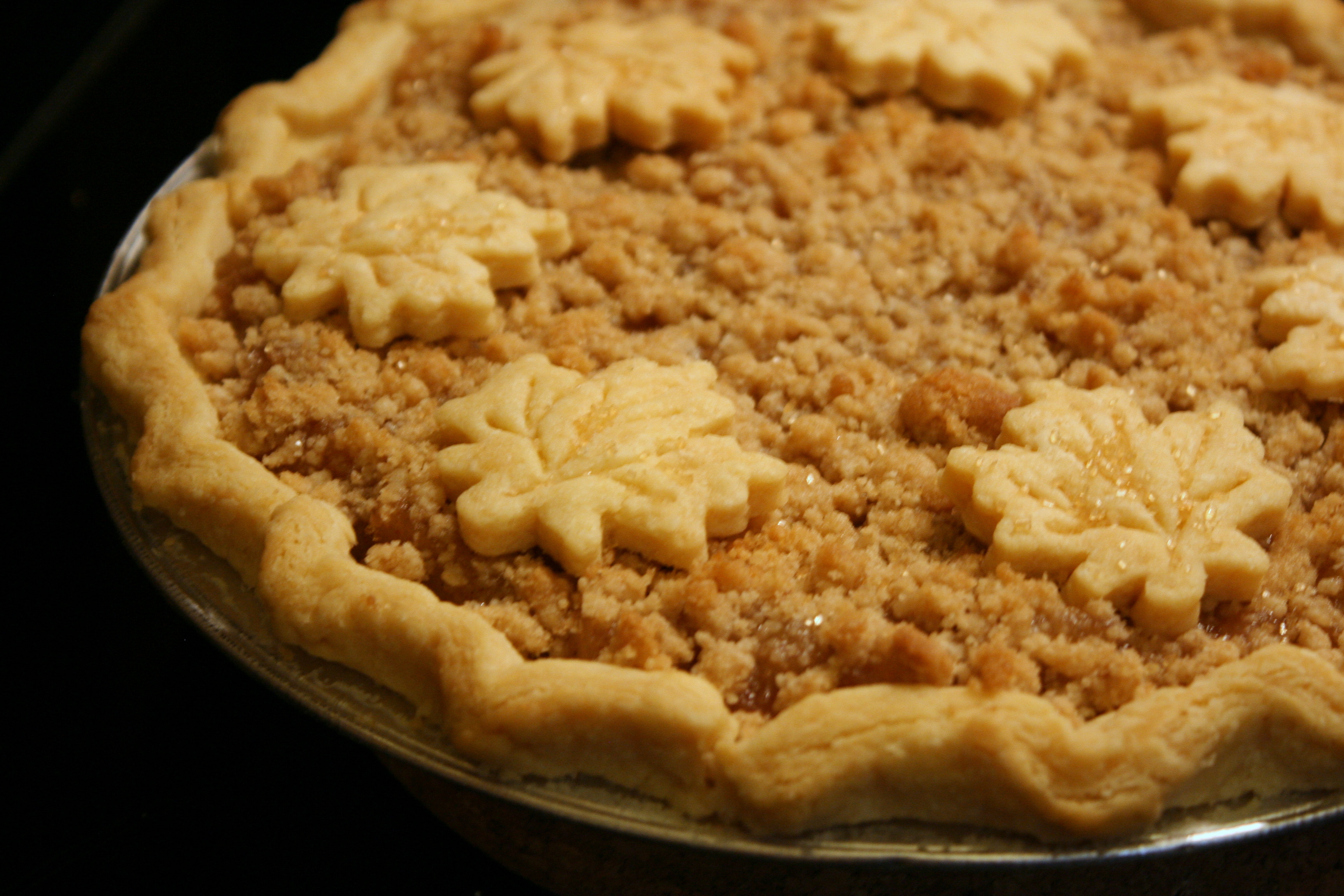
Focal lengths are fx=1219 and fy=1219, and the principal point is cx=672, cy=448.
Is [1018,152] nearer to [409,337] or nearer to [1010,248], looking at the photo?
[1010,248]

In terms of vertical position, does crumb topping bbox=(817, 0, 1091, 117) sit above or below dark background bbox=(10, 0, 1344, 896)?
above

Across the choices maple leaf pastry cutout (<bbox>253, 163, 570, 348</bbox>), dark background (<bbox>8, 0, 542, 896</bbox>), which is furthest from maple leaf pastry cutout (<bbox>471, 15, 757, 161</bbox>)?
dark background (<bbox>8, 0, 542, 896</bbox>)

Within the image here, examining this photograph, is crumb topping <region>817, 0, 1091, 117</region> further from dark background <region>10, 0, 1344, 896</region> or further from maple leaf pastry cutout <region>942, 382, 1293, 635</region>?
dark background <region>10, 0, 1344, 896</region>

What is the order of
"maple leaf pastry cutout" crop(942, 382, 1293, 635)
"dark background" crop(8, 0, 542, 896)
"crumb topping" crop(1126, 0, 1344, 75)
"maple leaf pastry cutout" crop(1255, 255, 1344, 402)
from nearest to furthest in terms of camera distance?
"maple leaf pastry cutout" crop(942, 382, 1293, 635), "maple leaf pastry cutout" crop(1255, 255, 1344, 402), "dark background" crop(8, 0, 542, 896), "crumb topping" crop(1126, 0, 1344, 75)

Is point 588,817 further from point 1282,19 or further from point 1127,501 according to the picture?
point 1282,19

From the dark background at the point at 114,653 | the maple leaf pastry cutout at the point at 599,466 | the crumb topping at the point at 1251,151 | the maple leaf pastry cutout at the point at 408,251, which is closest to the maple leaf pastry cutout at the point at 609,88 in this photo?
the maple leaf pastry cutout at the point at 408,251

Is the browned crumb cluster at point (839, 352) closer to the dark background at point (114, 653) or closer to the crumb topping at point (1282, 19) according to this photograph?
the crumb topping at point (1282, 19)
